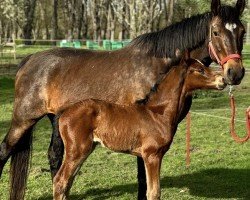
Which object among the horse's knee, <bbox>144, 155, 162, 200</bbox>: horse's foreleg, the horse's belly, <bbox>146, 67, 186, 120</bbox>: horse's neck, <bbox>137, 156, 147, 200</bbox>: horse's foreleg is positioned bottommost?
<bbox>137, 156, 147, 200</bbox>: horse's foreleg

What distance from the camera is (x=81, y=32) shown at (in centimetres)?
5869

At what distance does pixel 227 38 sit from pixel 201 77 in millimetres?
625

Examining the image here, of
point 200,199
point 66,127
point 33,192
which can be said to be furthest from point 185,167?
point 66,127

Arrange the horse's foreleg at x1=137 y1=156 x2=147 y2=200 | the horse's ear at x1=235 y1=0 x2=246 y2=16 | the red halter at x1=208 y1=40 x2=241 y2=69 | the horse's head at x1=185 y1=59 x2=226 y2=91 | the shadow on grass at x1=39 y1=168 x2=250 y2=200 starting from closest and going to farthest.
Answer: the horse's head at x1=185 y1=59 x2=226 y2=91, the red halter at x1=208 y1=40 x2=241 y2=69, the horse's ear at x1=235 y1=0 x2=246 y2=16, the horse's foreleg at x1=137 y1=156 x2=147 y2=200, the shadow on grass at x1=39 y1=168 x2=250 y2=200

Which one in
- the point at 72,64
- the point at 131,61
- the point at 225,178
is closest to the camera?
the point at 131,61

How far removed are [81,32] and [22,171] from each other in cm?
5410

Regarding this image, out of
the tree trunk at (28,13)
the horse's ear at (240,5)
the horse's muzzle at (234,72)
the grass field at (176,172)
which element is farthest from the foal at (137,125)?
the tree trunk at (28,13)

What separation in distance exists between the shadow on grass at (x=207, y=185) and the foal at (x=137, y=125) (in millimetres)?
1969

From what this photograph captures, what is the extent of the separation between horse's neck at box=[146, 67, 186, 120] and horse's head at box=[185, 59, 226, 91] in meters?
0.06

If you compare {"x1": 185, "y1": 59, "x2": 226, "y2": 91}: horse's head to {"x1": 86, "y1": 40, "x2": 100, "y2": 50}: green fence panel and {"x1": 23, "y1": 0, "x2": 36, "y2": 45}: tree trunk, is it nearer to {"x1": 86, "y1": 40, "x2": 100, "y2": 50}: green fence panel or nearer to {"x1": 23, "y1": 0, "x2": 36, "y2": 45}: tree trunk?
{"x1": 86, "y1": 40, "x2": 100, "y2": 50}: green fence panel

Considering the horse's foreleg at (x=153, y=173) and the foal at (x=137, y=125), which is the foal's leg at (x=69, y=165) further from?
the horse's foreleg at (x=153, y=173)

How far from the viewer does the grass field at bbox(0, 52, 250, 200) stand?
620 cm

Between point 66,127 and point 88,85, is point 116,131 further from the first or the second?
point 88,85

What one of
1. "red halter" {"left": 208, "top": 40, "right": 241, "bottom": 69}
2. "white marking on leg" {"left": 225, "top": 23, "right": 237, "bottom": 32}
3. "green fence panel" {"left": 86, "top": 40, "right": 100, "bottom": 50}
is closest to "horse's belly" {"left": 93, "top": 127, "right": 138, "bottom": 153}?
"red halter" {"left": 208, "top": 40, "right": 241, "bottom": 69}
